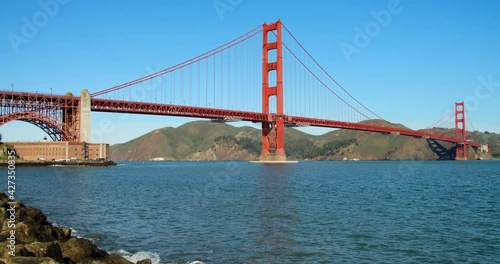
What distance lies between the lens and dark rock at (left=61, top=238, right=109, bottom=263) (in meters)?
12.3

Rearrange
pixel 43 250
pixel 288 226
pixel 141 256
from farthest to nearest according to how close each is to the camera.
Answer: pixel 288 226 → pixel 141 256 → pixel 43 250

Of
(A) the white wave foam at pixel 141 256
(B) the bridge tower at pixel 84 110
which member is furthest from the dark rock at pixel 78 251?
(B) the bridge tower at pixel 84 110

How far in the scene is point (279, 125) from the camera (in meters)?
96.6

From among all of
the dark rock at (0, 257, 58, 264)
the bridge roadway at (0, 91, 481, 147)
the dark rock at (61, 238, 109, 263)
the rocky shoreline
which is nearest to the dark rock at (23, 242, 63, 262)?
the rocky shoreline

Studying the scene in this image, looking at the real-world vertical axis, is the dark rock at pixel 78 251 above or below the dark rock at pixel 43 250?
below

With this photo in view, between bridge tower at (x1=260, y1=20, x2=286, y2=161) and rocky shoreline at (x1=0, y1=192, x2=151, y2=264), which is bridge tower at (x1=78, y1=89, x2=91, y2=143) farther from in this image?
rocky shoreline at (x1=0, y1=192, x2=151, y2=264)

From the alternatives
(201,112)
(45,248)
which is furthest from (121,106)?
→ (45,248)

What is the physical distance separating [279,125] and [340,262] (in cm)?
8309

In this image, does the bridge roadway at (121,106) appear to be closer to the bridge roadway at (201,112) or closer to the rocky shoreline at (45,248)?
the bridge roadway at (201,112)

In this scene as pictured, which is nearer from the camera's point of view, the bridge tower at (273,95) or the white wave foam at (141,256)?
the white wave foam at (141,256)

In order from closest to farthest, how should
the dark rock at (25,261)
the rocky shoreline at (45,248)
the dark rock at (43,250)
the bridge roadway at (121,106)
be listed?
the dark rock at (25,261) → the rocky shoreline at (45,248) → the dark rock at (43,250) → the bridge roadway at (121,106)

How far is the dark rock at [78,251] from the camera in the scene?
12296 millimetres

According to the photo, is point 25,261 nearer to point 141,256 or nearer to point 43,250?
point 43,250

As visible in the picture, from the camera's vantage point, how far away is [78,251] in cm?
1250
